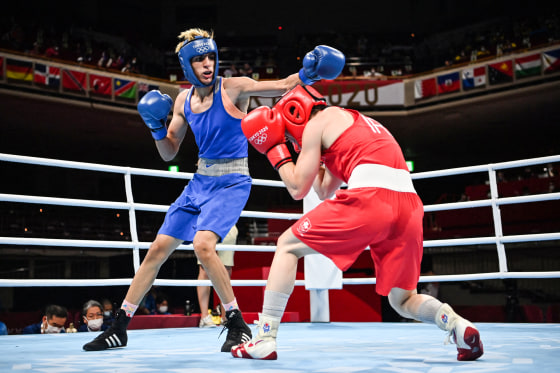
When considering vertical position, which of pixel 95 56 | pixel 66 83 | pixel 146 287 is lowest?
pixel 146 287

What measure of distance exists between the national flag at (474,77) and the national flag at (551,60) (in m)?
1.35

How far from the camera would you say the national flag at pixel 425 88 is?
45.0 ft

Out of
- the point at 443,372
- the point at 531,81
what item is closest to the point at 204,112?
the point at 443,372

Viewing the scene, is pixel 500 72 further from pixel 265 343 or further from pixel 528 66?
pixel 265 343

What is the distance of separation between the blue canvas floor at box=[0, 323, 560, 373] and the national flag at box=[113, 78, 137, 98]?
1070 centimetres

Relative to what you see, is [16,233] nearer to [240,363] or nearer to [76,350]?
[76,350]

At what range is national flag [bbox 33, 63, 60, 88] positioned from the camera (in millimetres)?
12105

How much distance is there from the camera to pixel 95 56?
14883mm

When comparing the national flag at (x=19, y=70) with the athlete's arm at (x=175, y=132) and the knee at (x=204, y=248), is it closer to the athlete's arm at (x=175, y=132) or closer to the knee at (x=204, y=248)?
the athlete's arm at (x=175, y=132)

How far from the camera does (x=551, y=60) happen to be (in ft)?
39.6

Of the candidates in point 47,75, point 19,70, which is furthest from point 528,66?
point 19,70

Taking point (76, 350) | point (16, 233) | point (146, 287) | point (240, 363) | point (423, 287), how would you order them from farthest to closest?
point (16, 233), point (423, 287), point (146, 287), point (76, 350), point (240, 363)

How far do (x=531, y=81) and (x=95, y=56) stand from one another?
10.8 metres

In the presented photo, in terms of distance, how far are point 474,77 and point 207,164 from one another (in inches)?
464
